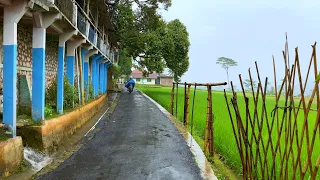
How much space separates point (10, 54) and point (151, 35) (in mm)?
20825

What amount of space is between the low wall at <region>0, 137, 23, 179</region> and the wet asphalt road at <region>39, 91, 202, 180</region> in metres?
0.53

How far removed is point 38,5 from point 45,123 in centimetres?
233

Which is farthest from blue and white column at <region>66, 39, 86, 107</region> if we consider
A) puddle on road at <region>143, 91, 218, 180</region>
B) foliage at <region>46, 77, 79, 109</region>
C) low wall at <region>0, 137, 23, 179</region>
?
low wall at <region>0, 137, 23, 179</region>

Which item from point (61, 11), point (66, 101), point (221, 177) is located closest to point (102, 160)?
point (221, 177)

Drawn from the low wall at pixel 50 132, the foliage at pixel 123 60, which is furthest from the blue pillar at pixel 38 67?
the foliage at pixel 123 60

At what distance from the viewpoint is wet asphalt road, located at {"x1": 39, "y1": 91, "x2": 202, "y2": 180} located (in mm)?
5645

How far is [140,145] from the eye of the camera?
7.83 metres

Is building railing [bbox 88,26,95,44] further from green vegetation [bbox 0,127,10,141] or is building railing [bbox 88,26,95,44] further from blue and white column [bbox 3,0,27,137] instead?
green vegetation [bbox 0,127,10,141]

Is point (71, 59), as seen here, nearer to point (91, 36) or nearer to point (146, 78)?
point (91, 36)

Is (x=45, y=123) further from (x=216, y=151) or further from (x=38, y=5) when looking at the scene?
(x=216, y=151)

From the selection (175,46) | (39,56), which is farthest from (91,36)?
(175,46)

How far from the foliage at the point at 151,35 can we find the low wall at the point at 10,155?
20.9 meters

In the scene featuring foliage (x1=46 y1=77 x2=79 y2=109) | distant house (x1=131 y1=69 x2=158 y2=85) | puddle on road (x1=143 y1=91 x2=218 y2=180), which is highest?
distant house (x1=131 y1=69 x2=158 y2=85)

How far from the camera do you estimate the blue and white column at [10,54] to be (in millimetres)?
6156
